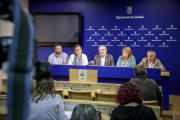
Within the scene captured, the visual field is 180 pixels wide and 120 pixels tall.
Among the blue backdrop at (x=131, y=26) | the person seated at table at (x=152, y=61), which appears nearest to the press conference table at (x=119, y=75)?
the person seated at table at (x=152, y=61)

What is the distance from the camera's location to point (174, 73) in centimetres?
603

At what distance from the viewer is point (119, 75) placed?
13.5ft

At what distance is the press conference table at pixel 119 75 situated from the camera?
390 cm

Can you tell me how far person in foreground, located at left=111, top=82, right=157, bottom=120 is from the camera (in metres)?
1.66

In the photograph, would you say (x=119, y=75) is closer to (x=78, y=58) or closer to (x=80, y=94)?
(x=80, y=94)

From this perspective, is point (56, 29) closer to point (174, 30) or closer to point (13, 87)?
point (174, 30)

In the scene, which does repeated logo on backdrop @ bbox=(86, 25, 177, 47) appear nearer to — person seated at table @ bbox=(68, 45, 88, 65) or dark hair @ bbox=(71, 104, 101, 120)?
person seated at table @ bbox=(68, 45, 88, 65)

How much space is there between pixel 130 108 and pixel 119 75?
2391 millimetres

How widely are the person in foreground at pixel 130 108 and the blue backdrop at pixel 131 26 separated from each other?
15.3 feet

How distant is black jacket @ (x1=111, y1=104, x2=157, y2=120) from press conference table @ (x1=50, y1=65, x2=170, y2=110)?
7.64ft

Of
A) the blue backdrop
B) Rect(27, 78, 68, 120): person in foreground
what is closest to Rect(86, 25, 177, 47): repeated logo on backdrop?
the blue backdrop

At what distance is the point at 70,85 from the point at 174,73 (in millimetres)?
3969

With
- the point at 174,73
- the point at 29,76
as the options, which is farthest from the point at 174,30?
the point at 29,76

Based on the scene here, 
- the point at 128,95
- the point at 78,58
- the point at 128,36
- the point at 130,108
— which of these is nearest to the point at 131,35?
the point at 128,36
